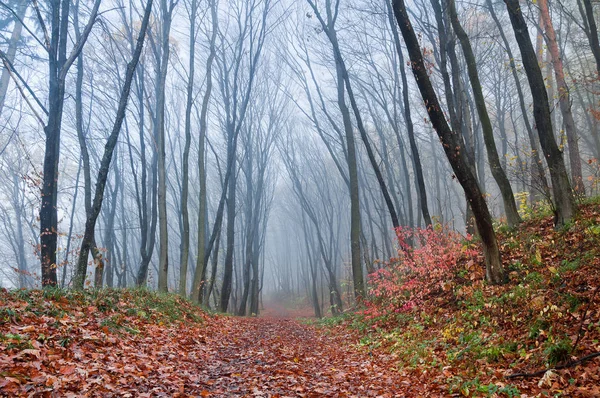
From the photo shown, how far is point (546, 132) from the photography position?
6.95 m

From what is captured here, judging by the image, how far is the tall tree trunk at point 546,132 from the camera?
6.76 metres

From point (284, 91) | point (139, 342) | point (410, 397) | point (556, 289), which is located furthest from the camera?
point (284, 91)

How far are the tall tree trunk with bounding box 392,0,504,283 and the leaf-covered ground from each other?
244 cm

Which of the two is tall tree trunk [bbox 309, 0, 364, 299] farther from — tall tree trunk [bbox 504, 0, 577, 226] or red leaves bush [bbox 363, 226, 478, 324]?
tall tree trunk [bbox 504, 0, 577, 226]

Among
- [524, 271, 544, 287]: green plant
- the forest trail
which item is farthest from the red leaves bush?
[524, 271, 544, 287]: green plant

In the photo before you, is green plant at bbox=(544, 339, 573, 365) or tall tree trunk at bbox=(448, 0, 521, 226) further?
tall tree trunk at bbox=(448, 0, 521, 226)

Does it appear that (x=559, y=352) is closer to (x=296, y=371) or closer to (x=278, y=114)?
(x=296, y=371)

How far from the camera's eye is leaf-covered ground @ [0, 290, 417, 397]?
3848 mm

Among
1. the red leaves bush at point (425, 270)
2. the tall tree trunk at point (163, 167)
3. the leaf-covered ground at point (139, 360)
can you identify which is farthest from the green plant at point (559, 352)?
the tall tree trunk at point (163, 167)

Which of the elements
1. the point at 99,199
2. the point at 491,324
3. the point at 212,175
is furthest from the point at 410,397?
the point at 212,175

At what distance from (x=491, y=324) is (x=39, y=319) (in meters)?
5.97

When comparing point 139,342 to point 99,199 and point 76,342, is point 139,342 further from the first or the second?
point 99,199

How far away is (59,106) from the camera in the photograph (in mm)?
8789

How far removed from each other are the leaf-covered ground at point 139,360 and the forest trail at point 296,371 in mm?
13
